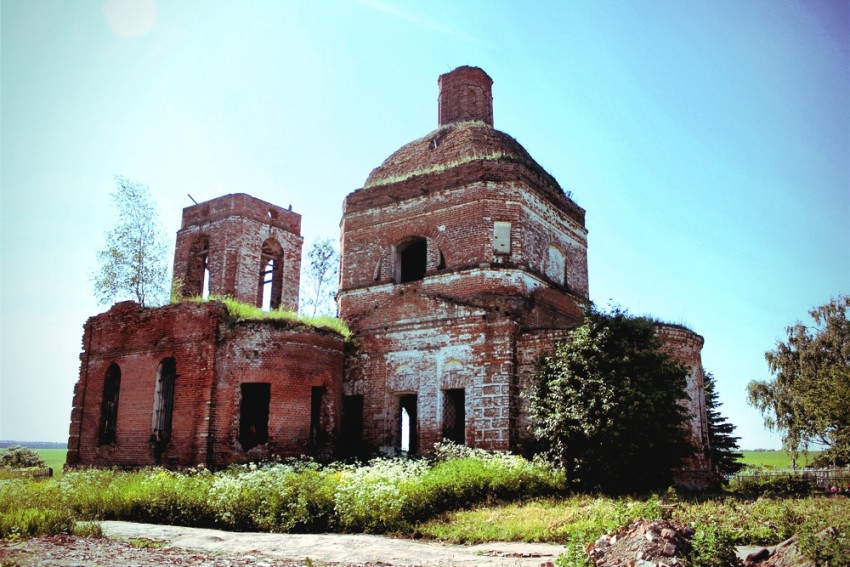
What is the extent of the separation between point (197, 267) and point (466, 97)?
1066 cm

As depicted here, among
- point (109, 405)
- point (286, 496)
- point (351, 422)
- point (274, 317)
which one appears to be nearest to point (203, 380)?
point (274, 317)

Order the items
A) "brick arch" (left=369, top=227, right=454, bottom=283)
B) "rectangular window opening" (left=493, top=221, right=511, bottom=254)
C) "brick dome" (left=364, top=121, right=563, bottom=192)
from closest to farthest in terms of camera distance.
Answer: "rectangular window opening" (left=493, top=221, right=511, bottom=254)
"brick arch" (left=369, top=227, right=454, bottom=283)
"brick dome" (left=364, top=121, right=563, bottom=192)

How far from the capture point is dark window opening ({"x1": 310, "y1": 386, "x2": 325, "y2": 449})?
1726cm

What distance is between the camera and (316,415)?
693 inches

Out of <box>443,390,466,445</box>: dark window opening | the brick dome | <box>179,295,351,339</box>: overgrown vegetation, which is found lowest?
<box>443,390,466,445</box>: dark window opening

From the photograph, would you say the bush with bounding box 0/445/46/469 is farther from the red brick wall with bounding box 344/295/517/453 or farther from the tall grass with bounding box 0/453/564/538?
the red brick wall with bounding box 344/295/517/453

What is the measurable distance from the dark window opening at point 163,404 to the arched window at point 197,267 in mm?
4065

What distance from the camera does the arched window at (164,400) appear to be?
16.7 m

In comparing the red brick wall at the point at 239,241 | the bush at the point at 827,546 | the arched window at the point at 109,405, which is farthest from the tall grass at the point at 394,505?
the red brick wall at the point at 239,241

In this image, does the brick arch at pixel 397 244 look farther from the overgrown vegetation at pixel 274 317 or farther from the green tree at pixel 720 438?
the green tree at pixel 720 438

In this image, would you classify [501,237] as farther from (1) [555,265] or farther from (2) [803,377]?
(2) [803,377]

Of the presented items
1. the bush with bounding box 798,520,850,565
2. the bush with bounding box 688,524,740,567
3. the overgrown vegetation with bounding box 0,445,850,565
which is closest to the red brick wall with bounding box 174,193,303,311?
the overgrown vegetation with bounding box 0,445,850,565

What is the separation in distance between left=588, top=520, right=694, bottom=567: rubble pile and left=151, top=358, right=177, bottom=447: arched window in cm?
1289

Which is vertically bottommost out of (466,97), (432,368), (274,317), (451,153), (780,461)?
(780,461)
